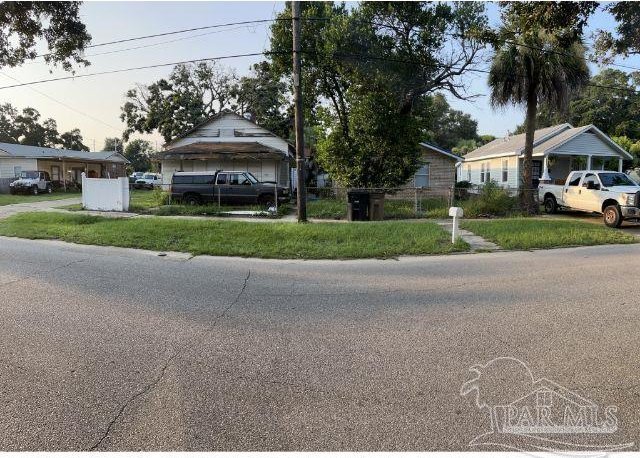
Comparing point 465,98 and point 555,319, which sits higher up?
point 465,98

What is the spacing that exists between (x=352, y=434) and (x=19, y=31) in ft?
53.9

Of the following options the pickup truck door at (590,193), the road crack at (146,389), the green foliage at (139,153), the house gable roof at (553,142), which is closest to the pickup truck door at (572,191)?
the pickup truck door at (590,193)

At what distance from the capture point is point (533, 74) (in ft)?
57.3

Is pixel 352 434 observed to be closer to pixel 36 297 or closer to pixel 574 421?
pixel 574 421

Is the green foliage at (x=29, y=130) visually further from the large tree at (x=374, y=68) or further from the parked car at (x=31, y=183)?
the large tree at (x=374, y=68)

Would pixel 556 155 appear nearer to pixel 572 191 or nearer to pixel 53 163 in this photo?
pixel 572 191

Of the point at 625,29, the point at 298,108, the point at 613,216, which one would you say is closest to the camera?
the point at 625,29

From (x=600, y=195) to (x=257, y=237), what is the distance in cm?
1279

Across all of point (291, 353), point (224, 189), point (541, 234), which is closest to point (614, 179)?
point (541, 234)

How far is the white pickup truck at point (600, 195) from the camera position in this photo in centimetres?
1442

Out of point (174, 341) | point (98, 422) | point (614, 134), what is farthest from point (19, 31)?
point (614, 134)

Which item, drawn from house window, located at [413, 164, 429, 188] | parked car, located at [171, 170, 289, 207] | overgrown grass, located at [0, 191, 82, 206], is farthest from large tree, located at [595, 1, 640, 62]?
overgrown grass, located at [0, 191, 82, 206]

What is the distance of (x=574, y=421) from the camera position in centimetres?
297

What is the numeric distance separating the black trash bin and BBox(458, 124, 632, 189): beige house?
1398 cm
